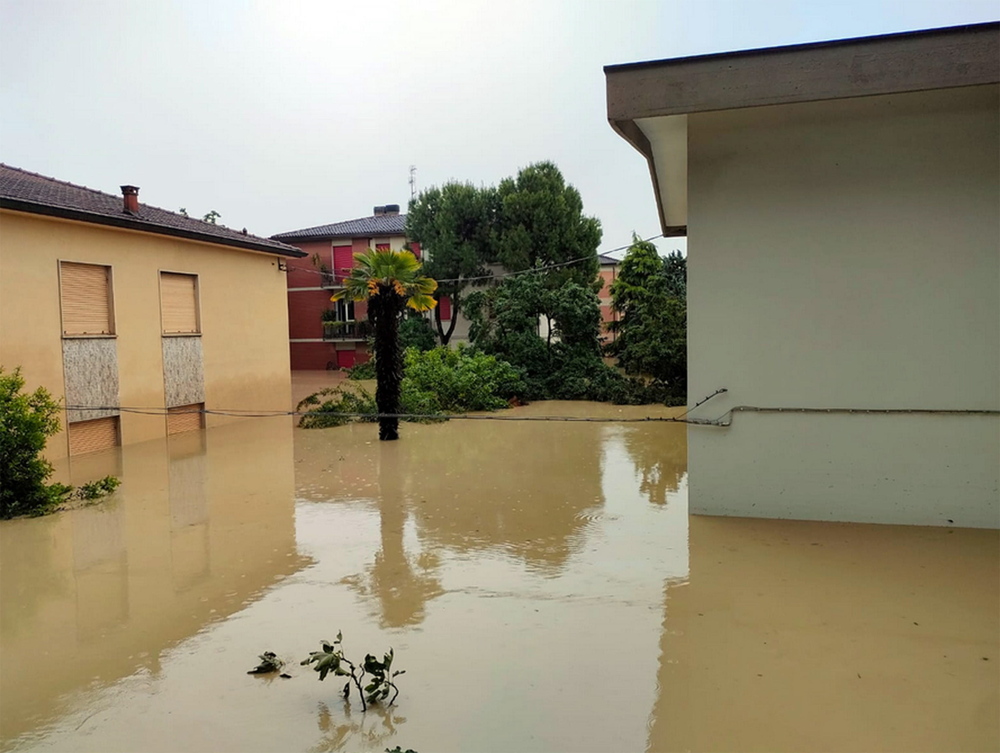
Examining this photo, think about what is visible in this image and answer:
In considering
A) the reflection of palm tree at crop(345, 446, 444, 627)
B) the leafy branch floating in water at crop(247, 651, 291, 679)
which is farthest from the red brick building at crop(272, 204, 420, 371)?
the leafy branch floating in water at crop(247, 651, 291, 679)

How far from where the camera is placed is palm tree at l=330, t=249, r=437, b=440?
1345 centimetres

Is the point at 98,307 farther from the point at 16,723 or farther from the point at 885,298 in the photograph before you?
the point at 885,298

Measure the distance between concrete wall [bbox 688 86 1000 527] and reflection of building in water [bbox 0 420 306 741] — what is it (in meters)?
4.57

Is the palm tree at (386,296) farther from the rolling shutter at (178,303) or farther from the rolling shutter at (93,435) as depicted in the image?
the rolling shutter at (93,435)

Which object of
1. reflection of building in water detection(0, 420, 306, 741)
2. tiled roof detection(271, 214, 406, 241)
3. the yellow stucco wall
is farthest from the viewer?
tiled roof detection(271, 214, 406, 241)

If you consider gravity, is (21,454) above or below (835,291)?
below

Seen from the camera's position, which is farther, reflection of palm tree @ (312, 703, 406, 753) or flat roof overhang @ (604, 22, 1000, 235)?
flat roof overhang @ (604, 22, 1000, 235)

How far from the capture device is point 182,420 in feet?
52.5

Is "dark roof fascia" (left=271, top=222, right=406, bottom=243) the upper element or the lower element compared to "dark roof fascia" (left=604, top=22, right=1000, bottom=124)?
upper

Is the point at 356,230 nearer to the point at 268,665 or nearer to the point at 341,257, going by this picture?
the point at 341,257

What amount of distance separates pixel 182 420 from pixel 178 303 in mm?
2462

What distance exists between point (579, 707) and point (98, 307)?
42.4 ft

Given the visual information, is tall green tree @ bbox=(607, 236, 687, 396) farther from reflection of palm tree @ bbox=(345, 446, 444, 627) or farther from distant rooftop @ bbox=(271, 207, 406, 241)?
distant rooftop @ bbox=(271, 207, 406, 241)

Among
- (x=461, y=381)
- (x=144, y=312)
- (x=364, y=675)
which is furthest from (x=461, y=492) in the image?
(x=461, y=381)
